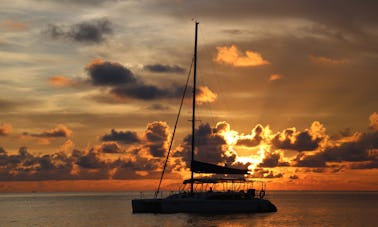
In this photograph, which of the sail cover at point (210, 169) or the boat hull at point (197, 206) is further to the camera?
the sail cover at point (210, 169)

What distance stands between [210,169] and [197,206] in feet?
17.6

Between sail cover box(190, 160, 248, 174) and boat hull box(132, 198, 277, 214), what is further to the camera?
sail cover box(190, 160, 248, 174)

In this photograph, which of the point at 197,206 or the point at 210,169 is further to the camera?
the point at 210,169

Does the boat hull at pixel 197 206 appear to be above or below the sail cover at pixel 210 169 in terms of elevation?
below

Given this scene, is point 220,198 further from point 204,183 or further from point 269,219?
point 269,219

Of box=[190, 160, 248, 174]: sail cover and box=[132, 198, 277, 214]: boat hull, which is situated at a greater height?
box=[190, 160, 248, 174]: sail cover

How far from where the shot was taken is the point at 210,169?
80000mm

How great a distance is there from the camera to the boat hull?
78125mm

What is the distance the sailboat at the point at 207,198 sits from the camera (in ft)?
257

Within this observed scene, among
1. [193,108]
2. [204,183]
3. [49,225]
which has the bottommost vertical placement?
[49,225]

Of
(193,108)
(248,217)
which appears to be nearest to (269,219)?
(248,217)

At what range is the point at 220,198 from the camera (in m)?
81.1

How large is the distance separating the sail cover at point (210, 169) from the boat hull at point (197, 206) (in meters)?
3.98

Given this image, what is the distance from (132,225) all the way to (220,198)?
12524mm
